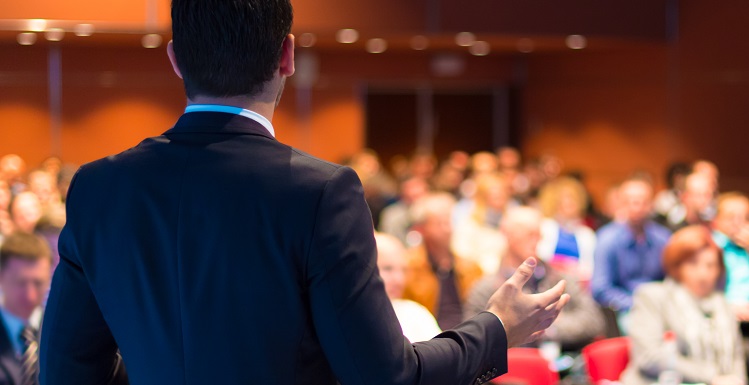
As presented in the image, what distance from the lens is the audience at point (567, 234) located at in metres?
7.50

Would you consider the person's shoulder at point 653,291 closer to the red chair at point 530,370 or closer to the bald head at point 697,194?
the red chair at point 530,370

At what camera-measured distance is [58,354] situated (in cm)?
137

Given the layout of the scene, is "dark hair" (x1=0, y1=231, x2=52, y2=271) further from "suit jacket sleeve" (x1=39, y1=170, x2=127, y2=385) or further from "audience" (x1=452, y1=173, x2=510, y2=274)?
"audience" (x1=452, y1=173, x2=510, y2=274)

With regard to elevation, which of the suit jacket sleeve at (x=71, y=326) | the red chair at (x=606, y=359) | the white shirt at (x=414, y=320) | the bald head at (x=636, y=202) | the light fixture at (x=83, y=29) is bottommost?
the red chair at (x=606, y=359)

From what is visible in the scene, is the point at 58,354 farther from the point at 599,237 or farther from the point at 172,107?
the point at 172,107

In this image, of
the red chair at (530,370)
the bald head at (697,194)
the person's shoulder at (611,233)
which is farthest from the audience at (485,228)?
the red chair at (530,370)

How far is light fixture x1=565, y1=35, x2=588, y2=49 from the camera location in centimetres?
1059

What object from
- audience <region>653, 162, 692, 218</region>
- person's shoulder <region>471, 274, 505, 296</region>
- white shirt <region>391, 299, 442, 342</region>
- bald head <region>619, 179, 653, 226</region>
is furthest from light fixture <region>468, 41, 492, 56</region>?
white shirt <region>391, 299, 442, 342</region>

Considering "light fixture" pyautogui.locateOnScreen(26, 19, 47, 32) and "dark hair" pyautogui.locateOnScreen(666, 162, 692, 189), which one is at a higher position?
"light fixture" pyautogui.locateOnScreen(26, 19, 47, 32)

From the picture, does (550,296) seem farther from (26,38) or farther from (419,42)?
(26,38)

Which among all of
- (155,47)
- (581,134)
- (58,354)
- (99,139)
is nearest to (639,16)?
(581,134)

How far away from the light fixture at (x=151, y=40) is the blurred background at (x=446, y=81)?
0.10 feet

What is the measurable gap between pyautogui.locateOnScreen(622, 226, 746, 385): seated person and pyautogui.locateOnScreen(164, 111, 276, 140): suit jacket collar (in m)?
3.90

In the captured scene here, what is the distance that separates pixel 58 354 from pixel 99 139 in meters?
11.6
